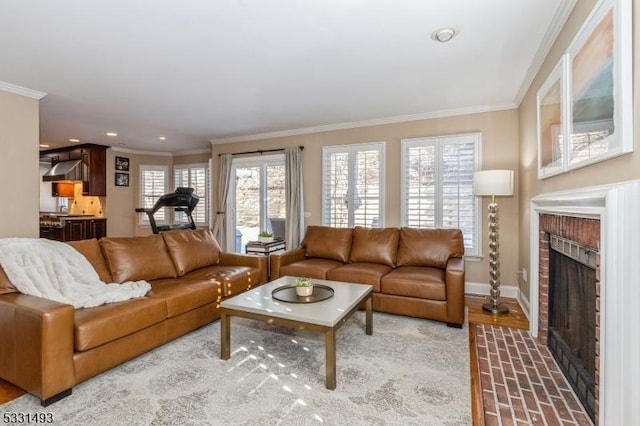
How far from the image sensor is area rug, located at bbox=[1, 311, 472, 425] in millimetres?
1858

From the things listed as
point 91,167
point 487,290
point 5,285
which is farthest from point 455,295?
point 91,167

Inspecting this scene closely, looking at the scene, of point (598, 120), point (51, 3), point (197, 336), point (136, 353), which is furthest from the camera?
point (197, 336)

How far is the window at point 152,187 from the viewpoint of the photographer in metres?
7.69

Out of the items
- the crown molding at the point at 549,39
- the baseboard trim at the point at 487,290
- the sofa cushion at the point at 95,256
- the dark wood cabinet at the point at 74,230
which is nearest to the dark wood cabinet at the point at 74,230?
the dark wood cabinet at the point at 74,230

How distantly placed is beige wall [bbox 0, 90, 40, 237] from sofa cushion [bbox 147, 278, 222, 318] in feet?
5.97

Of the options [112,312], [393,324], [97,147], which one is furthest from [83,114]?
[393,324]

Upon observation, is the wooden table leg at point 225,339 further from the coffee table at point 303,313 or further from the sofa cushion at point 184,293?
the sofa cushion at point 184,293

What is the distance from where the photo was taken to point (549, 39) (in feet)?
8.24

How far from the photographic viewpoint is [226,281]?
11.0 feet

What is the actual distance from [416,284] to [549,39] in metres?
2.37

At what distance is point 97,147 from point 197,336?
234 inches

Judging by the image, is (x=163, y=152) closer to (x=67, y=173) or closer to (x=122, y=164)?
(x=122, y=164)

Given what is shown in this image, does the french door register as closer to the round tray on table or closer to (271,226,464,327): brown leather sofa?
(271,226,464,327): brown leather sofa

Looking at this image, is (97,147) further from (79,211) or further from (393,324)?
(393,324)
